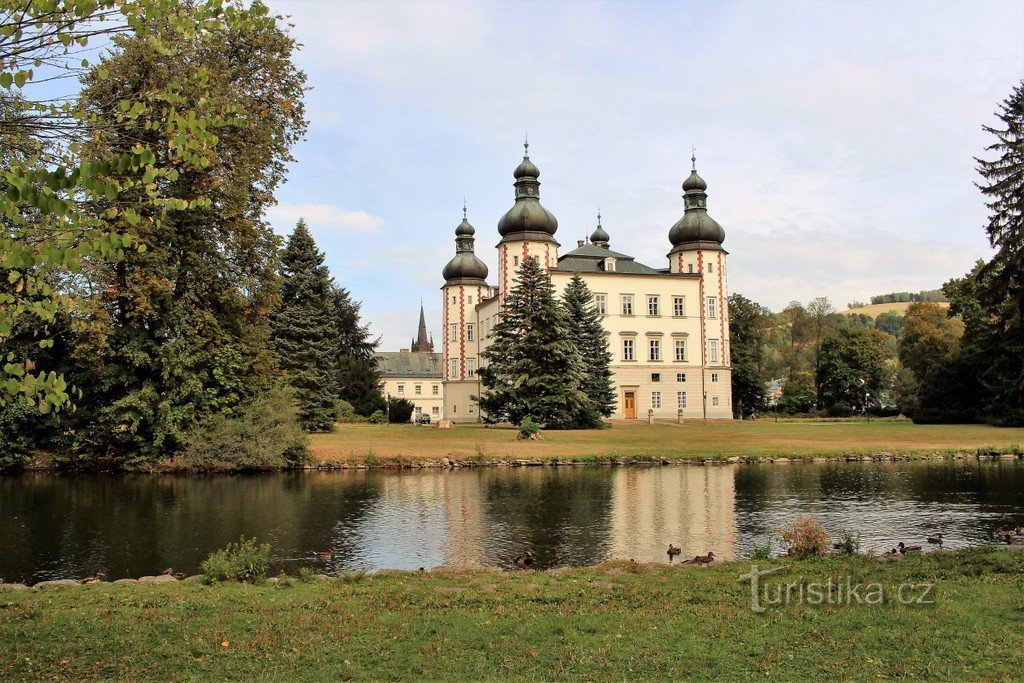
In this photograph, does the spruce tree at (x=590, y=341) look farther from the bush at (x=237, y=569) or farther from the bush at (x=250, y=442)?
the bush at (x=237, y=569)

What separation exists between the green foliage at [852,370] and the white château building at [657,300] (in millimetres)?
13061

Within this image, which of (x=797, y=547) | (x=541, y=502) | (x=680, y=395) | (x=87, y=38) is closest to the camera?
(x=87, y=38)

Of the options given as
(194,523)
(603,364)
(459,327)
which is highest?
(459,327)

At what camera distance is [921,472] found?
909 inches

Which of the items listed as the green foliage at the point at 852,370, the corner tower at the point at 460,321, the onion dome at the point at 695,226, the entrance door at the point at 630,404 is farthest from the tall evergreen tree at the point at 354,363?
the green foliage at the point at 852,370

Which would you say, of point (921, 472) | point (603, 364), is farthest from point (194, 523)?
point (603, 364)

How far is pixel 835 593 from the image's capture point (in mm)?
7539

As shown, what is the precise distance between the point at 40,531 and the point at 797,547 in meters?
12.8

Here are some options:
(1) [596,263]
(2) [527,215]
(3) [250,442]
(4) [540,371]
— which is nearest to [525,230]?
(2) [527,215]

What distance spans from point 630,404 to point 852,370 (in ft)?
67.6

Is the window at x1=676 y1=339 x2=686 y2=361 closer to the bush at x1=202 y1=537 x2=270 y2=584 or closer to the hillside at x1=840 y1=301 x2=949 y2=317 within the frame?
the bush at x1=202 y1=537 x2=270 y2=584

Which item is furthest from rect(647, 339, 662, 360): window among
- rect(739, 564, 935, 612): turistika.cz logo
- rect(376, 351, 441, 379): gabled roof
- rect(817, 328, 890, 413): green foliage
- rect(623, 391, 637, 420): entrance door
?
rect(739, 564, 935, 612): turistika.cz logo

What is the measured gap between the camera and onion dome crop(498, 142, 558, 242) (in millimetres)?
50250

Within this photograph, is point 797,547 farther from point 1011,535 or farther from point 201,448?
point 201,448
